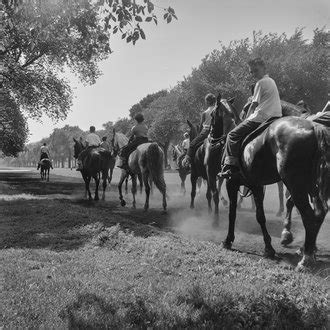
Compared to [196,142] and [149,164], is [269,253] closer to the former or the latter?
[196,142]

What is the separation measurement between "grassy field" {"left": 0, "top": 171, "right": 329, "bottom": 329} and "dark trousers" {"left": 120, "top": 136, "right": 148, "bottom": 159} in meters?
5.53

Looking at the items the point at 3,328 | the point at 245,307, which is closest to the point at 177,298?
the point at 245,307

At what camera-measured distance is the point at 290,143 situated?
6.00 metres

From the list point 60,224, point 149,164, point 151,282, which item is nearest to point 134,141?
point 149,164

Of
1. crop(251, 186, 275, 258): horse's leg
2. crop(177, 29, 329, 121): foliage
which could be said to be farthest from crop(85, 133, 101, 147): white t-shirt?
crop(177, 29, 329, 121): foliage

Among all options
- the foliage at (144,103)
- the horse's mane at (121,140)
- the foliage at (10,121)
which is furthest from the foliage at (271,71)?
the foliage at (144,103)

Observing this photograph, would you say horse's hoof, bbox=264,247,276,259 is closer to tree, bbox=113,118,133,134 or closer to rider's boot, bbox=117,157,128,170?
rider's boot, bbox=117,157,128,170

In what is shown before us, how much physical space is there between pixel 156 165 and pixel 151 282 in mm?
7833

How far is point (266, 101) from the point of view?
710 cm

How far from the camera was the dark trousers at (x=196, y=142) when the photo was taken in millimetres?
11992

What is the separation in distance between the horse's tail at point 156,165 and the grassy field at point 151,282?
3631 millimetres

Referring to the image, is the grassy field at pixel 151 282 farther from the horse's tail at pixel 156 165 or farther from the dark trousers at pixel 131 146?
the dark trousers at pixel 131 146

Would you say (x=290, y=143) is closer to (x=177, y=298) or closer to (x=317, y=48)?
(x=177, y=298)

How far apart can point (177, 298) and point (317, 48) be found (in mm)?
45143
